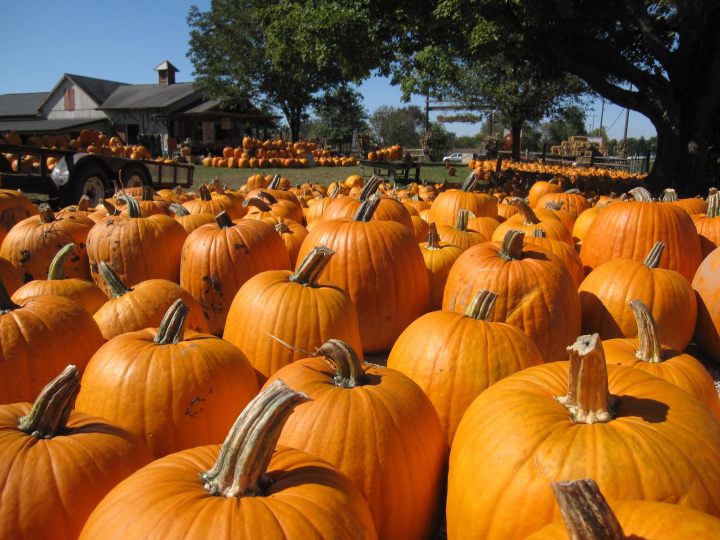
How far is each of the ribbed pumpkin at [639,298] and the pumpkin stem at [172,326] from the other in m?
2.48

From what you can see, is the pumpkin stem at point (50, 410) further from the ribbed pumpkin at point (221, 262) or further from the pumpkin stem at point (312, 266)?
the ribbed pumpkin at point (221, 262)

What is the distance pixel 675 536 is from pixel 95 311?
3.12m

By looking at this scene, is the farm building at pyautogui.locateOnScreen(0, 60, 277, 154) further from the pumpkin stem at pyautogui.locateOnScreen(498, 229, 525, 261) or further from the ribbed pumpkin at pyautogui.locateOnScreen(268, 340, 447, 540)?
the ribbed pumpkin at pyautogui.locateOnScreen(268, 340, 447, 540)

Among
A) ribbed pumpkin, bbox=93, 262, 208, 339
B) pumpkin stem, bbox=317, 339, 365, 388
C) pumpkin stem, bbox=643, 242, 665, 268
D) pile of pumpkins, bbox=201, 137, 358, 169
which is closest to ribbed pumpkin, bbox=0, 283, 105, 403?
ribbed pumpkin, bbox=93, 262, 208, 339

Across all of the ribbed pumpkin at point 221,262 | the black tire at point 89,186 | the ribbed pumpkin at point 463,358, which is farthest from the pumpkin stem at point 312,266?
the black tire at point 89,186

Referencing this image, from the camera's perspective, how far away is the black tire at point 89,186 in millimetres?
8781

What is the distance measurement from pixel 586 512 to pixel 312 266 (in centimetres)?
191

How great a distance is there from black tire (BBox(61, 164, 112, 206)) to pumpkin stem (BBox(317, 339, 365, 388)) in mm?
8161

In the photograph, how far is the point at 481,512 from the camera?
1.53 meters

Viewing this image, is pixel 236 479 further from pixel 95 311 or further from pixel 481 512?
pixel 95 311

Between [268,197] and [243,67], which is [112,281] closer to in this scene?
[268,197]

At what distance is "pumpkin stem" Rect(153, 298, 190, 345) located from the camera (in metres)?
2.15

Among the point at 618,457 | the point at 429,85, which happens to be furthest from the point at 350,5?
the point at 618,457

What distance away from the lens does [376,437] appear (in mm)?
1688
